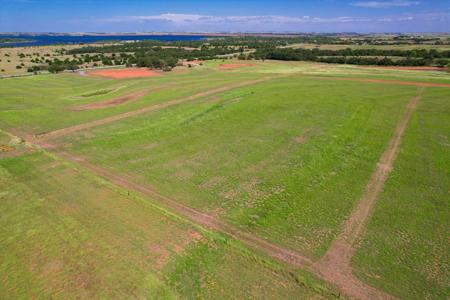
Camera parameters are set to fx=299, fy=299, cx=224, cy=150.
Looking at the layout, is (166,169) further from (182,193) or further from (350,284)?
(350,284)

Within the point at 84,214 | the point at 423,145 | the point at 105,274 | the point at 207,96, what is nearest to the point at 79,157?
the point at 84,214

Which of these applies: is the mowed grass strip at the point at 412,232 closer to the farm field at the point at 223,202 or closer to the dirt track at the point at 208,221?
the farm field at the point at 223,202

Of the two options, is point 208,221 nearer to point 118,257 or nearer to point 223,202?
point 223,202

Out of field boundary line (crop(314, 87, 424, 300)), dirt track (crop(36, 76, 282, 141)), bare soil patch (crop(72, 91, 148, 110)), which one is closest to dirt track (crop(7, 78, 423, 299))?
field boundary line (crop(314, 87, 424, 300))

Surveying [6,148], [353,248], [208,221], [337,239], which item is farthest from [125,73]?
[353,248]

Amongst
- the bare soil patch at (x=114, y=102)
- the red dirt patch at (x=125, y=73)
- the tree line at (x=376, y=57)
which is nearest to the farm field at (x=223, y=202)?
the bare soil patch at (x=114, y=102)

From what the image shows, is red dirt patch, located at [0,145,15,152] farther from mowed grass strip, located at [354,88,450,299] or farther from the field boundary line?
mowed grass strip, located at [354,88,450,299]
